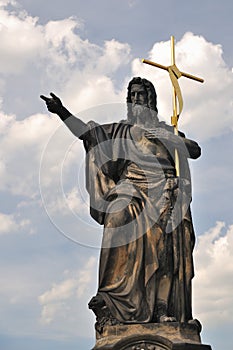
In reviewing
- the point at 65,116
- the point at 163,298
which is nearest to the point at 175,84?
the point at 65,116

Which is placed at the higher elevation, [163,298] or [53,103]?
[53,103]

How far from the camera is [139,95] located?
1385cm

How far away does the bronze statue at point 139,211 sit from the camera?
12.1m

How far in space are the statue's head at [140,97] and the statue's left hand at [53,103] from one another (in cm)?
147

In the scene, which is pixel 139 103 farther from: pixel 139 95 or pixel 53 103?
pixel 53 103

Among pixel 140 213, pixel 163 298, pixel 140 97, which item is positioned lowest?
pixel 163 298

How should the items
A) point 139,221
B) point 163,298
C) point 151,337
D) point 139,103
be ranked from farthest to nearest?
point 139,103 → point 139,221 → point 163,298 → point 151,337

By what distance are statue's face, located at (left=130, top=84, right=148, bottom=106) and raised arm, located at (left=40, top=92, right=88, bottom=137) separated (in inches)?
45.1

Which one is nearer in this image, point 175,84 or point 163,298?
point 163,298

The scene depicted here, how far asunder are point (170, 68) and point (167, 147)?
5.02ft

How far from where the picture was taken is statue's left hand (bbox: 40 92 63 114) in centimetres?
1317

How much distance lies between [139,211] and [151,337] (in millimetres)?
2262

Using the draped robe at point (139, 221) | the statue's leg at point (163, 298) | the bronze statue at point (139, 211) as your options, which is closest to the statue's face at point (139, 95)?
the bronze statue at point (139, 211)

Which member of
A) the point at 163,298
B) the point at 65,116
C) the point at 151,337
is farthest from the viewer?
the point at 65,116
